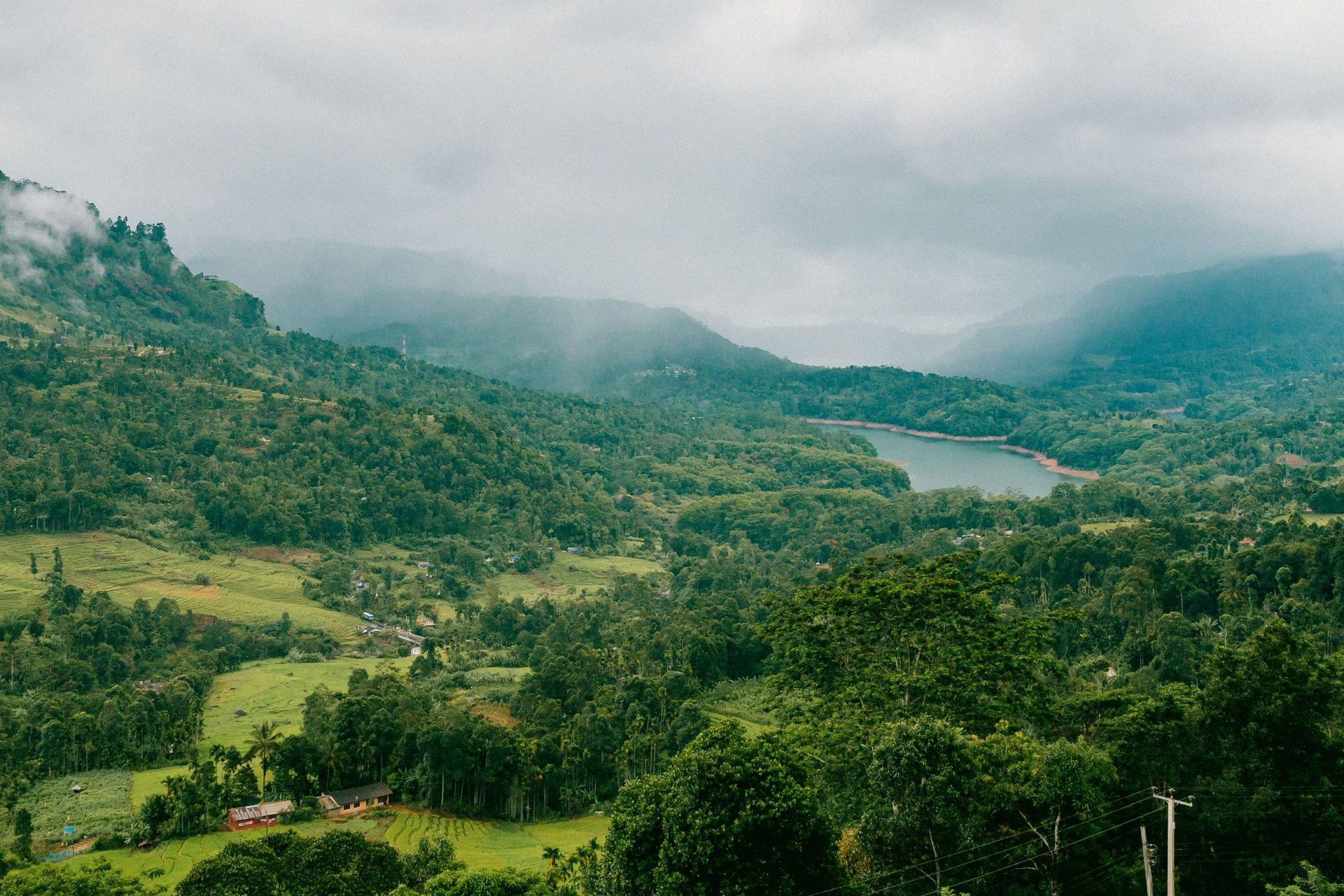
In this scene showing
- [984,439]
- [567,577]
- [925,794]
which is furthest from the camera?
[984,439]

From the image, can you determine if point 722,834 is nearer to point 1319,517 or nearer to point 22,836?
point 22,836

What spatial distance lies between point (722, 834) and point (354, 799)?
2091 cm

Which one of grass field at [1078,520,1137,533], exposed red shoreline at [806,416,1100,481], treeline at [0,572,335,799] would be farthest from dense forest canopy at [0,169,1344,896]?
exposed red shoreline at [806,416,1100,481]

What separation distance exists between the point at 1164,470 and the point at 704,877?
107728mm

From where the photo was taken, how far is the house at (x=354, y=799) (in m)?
32.8

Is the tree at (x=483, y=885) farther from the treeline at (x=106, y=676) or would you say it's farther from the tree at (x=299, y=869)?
the treeline at (x=106, y=676)

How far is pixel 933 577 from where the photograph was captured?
70.6 feet

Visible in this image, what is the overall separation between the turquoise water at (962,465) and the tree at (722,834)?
296 ft

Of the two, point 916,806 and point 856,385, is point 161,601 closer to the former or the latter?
point 916,806

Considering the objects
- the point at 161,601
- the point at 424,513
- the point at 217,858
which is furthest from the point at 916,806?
the point at 424,513

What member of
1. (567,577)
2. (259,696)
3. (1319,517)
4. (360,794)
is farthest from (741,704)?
(1319,517)

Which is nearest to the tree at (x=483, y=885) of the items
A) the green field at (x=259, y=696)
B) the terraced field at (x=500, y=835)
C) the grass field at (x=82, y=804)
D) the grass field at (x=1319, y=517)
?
the terraced field at (x=500, y=835)

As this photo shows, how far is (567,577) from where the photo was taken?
76750 millimetres

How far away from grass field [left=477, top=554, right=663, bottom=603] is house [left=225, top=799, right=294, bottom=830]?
35157 mm
